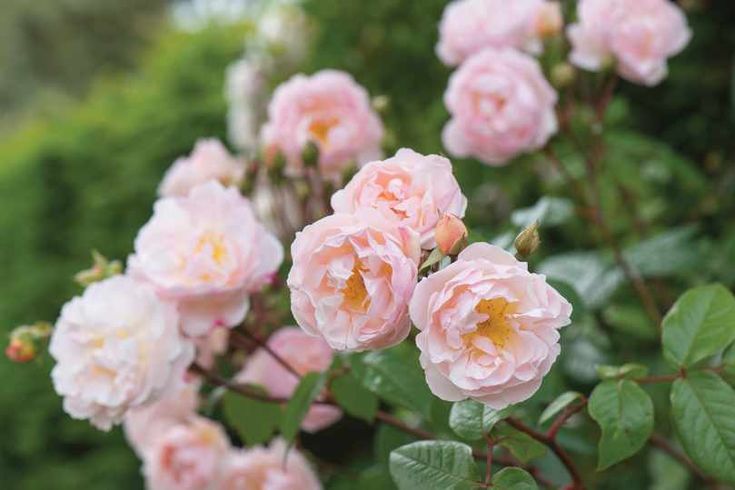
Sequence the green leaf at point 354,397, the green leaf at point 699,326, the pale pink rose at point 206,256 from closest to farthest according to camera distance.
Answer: the green leaf at point 699,326, the pale pink rose at point 206,256, the green leaf at point 354,397

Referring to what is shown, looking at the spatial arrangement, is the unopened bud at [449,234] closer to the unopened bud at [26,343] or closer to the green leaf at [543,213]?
the green leaf at [543,213]

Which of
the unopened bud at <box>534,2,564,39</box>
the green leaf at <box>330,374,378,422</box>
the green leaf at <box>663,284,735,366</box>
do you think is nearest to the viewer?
the green leaf at <box>663,284,735,366</box>

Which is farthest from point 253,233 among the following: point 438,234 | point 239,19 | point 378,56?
point 239,19

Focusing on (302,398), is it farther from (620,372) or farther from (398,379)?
(620,372)

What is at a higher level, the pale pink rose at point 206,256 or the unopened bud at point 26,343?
the pale pink rose at point 206,256

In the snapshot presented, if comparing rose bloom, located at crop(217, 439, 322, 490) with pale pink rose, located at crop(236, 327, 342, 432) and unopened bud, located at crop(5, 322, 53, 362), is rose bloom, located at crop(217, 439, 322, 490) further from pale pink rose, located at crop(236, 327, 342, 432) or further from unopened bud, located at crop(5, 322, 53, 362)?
unopened bud, located at crop(5, 322, 53, 362)

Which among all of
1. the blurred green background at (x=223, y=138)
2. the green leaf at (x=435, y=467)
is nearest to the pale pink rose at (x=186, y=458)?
the blurred green background at (x=223, y=138)

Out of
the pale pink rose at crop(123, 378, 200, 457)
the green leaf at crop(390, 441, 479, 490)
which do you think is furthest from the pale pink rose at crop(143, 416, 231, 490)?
the green leaf at crop(390, 441, 479, 490)

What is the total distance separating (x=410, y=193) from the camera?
73 centimetres

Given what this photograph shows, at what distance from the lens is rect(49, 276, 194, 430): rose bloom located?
871 mm

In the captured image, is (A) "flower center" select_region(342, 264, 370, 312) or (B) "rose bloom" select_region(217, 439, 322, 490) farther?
(B) "rose bloom" select_region(217, 439, 322, 490)

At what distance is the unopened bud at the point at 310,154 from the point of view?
1.14 metres

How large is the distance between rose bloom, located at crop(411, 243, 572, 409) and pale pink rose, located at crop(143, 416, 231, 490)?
528 millimetres

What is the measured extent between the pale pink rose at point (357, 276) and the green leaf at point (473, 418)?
0.32ft
